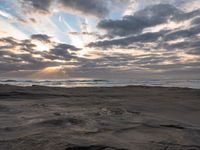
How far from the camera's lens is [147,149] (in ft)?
9.90

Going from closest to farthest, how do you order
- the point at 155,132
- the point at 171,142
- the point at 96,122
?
1. the point at 171,142
2. the point at 155,132
3. the point at 96,122

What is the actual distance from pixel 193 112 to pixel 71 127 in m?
4.11

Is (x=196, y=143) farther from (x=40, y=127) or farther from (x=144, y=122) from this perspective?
(x=40, y=127)

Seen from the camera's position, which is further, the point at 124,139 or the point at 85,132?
the point at 85,132

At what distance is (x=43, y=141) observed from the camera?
317cm

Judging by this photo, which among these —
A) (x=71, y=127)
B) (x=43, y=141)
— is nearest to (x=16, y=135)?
(x=43, y=141)

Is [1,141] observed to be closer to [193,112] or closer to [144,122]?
[144,122]

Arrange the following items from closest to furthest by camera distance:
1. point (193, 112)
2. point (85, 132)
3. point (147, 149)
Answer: point (147, 149)
point (85, 132)
point (193, 112)

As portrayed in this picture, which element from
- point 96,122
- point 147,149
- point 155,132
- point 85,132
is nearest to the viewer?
point 147,149

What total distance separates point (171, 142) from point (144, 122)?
1.40 metres

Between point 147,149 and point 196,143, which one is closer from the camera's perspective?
point 147,149

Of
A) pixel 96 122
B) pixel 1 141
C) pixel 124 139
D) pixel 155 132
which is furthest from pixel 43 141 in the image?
pixel 155 132

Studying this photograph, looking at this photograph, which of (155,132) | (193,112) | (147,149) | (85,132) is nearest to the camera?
(147,149)

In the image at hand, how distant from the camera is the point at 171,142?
3387 millimetres
